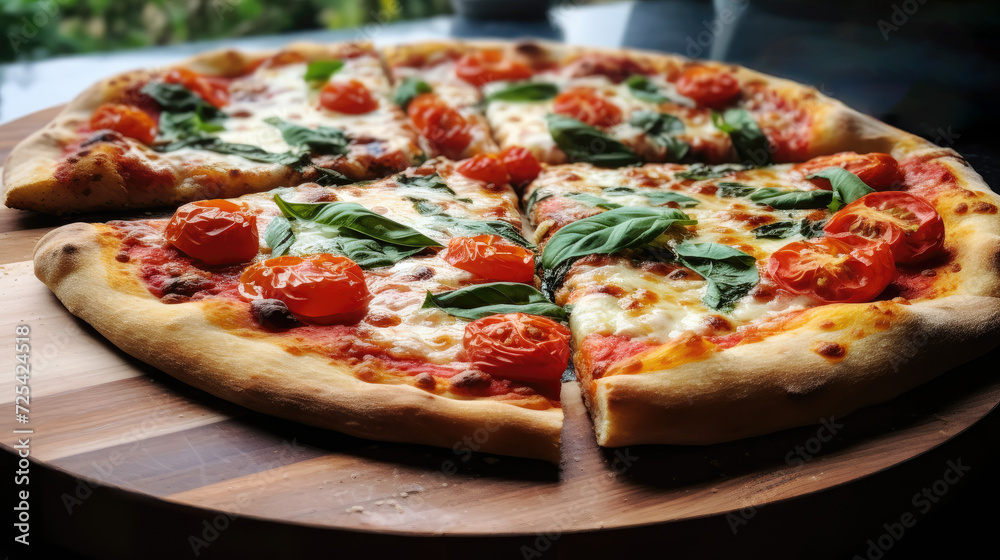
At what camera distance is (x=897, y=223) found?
3.57m

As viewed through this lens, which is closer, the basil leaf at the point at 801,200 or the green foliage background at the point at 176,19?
the basil leaf at the point at 801,200

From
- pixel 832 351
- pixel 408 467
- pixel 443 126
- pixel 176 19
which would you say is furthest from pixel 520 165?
pixel 176 19

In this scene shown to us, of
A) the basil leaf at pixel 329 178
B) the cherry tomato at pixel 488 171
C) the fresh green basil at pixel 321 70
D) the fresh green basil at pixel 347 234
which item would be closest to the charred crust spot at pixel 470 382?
the fresh green basil at pixel 347 234

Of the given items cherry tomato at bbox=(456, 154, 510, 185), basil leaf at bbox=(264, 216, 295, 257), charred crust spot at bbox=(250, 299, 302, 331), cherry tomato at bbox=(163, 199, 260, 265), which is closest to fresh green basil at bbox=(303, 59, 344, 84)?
cherry tomato at bbox=(456, 154, 510, 185)

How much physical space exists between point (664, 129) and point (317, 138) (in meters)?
2.33

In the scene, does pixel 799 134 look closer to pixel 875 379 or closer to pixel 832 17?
pixel 832 17

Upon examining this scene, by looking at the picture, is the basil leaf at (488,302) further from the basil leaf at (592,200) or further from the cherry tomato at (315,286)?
the basil leaf at (592,200)

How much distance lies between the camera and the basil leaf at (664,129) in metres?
5.01

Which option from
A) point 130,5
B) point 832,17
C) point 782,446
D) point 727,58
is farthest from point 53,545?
point 130,5

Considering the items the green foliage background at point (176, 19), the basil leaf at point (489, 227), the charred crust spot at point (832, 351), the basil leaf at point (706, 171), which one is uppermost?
the charred crust spot at point (832, 351)

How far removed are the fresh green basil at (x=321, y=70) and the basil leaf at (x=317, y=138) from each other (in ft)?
2.94

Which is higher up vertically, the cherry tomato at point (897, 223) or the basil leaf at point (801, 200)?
the cherry tomato at point (897, 223)

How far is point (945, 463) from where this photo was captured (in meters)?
2.57

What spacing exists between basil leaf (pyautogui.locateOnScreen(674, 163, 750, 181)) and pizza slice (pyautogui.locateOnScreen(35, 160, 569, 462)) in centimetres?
132
